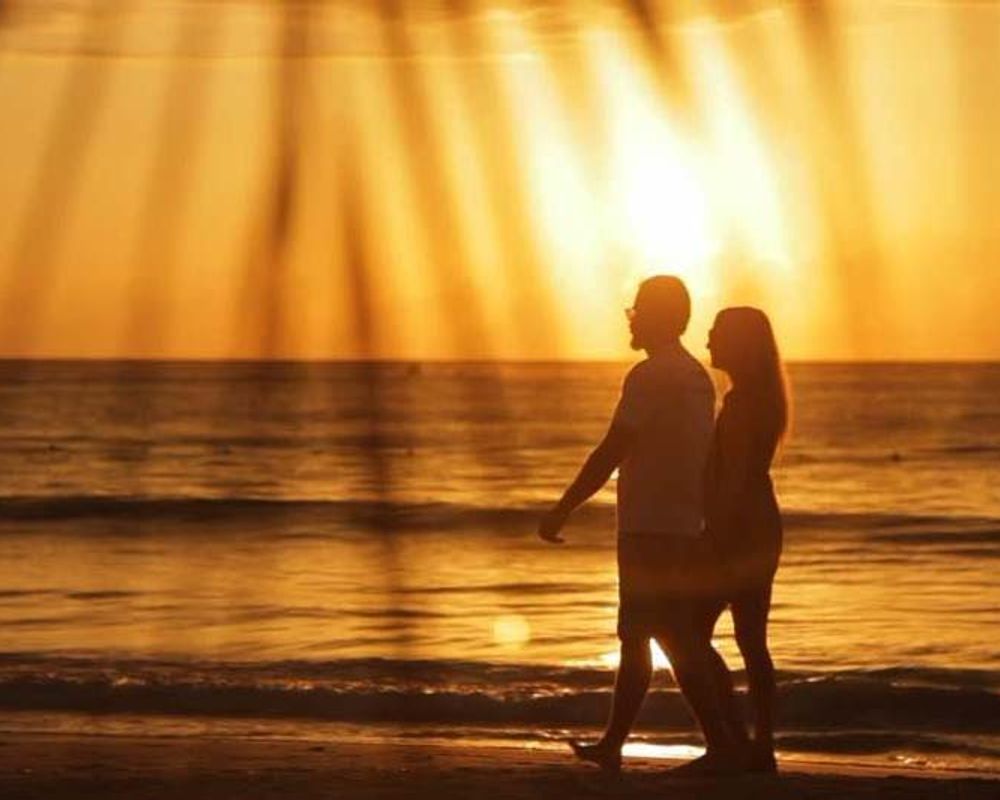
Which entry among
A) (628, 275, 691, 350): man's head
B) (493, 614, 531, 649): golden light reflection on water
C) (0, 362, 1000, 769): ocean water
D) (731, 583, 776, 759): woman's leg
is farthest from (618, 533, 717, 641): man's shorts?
(493, 614, 531, 649): golden light reflection on water

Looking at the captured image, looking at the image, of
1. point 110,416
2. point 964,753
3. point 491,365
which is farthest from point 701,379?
point 110,416

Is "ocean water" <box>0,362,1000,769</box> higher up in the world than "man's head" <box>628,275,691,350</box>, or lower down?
lower down

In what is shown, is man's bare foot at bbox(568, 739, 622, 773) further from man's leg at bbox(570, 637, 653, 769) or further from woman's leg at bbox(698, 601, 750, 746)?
woman's leg at bbox(698, 601, 750, 746)

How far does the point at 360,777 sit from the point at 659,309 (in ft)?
6.79

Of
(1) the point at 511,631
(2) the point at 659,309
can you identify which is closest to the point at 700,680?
(2) the point at 659,309

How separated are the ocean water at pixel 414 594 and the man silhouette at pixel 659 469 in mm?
604

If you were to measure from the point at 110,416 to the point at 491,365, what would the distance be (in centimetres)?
7482

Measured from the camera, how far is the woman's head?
6426 millimetres

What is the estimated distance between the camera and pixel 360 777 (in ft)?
24.2

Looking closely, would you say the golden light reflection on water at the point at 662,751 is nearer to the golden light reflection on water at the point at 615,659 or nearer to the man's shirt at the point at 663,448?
the man's shirt at the point at 663,448

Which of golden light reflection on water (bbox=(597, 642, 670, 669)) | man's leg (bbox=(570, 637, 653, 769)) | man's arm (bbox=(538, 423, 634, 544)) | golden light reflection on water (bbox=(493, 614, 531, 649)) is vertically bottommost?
golden light reflection on water (bbox=(493, 614, 531, 649))

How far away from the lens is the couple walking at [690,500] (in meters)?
6.39

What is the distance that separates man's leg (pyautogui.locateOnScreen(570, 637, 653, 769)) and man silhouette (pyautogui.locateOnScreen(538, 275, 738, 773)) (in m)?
0.14

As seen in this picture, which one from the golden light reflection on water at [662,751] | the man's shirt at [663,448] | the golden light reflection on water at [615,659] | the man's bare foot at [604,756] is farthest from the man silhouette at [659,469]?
the golden light reflection on water at [615,659]
